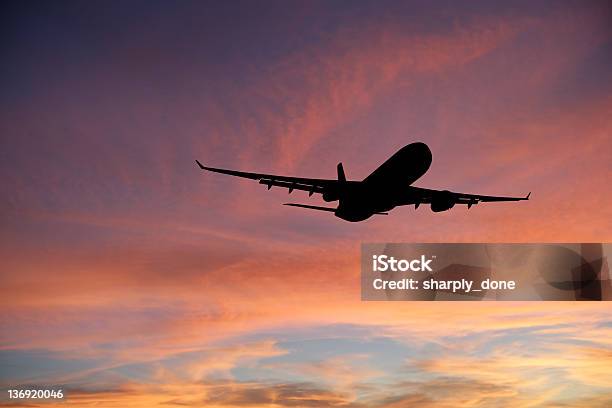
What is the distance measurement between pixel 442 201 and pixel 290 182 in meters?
18.5

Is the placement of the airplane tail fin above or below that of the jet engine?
above

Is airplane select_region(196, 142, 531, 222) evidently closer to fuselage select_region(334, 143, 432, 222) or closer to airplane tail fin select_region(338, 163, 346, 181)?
fuselage select_region(334, 143, 432, 222)

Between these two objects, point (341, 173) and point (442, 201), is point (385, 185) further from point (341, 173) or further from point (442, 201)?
point (341, 173)

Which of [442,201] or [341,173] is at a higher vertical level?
[341,173]

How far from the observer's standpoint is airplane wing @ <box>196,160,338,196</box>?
3418 inches

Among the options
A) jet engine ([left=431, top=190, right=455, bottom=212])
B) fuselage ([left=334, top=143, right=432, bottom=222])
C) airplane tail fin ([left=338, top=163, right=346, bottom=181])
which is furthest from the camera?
airplane tail fin ([left=338, top=163, right=346, bottom=181])

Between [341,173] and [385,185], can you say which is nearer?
[385,185]

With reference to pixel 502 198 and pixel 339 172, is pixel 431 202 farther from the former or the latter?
pixel 339 172

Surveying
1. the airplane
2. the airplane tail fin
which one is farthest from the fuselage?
the airplane tail fin

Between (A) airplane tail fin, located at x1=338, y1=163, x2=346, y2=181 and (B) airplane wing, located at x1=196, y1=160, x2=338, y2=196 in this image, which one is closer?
(B) airplane wing, located at x1=196, y1=160, x2=338, y2=196

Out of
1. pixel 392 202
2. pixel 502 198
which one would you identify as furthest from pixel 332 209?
pixel 502 198

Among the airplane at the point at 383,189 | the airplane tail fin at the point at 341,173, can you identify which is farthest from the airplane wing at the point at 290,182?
the airplane tail fin at the point at 341,173

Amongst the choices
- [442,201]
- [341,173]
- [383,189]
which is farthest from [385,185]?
[341,173]

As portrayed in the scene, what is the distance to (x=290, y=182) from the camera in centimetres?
8831
